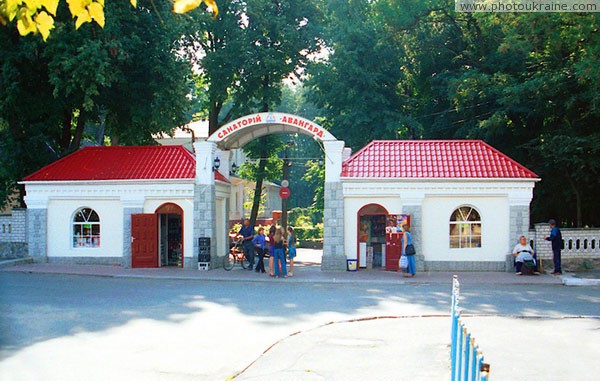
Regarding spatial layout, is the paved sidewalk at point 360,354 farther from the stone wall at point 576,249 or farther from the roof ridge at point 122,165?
the roof ridge at point 122,165

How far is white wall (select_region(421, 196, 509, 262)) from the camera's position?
2428 cm

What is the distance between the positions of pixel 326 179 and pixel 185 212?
216 inches

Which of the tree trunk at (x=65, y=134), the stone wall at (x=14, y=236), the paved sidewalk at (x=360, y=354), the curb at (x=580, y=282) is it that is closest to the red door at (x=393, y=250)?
the curb at (x=580, y=282)

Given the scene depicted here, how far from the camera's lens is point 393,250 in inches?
963

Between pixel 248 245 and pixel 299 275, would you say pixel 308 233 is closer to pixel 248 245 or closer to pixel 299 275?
pixel 248 245

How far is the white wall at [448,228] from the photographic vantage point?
24281mm

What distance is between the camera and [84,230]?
26.0m

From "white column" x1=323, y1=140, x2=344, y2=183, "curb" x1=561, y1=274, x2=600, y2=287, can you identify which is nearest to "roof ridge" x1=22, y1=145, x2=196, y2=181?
"white column" x1=323, y1=140, x2=344, y2=183

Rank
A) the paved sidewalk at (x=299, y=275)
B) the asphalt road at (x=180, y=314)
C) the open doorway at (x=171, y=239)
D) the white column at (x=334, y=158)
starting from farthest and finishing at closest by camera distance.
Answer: the open doorway at (x=171, y=239) → the white column at (x=334, y=158) → the paved sidewalk at (x=299, y=275) → the asphalt road at (x=180, y=314)

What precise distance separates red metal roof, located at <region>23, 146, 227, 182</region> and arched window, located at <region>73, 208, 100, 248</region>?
1391 millimetres

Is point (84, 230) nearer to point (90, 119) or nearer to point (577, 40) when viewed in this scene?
point (90, 119)

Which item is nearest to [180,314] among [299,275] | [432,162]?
[299,275]

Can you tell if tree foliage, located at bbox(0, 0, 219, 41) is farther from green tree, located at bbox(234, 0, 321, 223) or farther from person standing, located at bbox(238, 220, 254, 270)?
green tree, located at bbox(234, 0, 321, 223)

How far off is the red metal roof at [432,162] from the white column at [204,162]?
4.97 meters
